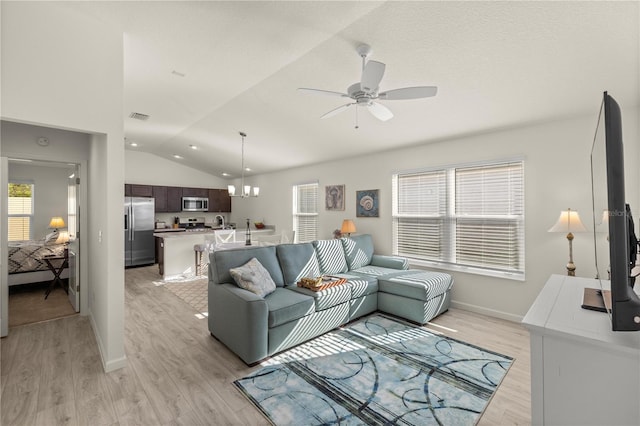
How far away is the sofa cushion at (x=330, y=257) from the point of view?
412cm

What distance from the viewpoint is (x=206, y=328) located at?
3496mm

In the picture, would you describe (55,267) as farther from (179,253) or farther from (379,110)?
(379,110)

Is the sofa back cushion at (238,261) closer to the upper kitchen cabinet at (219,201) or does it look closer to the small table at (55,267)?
the small table at (55,267)

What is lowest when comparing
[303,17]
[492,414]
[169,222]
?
[492,414]

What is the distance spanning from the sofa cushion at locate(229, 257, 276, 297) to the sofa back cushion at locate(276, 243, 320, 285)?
1.29 feet

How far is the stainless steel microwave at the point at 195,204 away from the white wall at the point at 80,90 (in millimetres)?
5557

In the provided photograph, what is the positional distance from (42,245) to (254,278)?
4330 millimetres

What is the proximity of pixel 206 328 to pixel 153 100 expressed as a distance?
3258 millimetres

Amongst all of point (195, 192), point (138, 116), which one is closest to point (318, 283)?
point (138, 116)

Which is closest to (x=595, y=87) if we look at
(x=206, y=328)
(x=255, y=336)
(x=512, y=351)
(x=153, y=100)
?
(x=512, y=351)

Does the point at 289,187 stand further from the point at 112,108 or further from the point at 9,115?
the point at 9,115

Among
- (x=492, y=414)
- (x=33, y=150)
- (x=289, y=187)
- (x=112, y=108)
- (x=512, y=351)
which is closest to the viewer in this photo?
(x=492, y=414)

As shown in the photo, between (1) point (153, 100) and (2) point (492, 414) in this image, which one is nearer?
(2) point (492, 414)

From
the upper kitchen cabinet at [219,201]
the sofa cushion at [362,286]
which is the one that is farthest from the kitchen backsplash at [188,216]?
the sofa cushion at [362,286]
